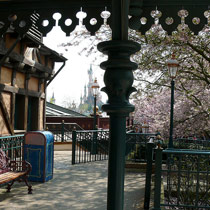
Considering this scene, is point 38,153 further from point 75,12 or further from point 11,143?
point 75,12

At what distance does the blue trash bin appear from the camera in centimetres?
855

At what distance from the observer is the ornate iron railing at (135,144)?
12053 millimetres

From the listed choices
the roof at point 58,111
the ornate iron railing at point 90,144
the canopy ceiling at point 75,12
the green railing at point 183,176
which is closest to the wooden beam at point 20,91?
the ornate iron railing at point 90,144

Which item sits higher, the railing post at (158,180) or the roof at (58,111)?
the roof at (58,111)

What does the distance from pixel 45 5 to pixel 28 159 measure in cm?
597

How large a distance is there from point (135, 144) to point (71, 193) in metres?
5.10

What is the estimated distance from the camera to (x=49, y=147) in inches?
347

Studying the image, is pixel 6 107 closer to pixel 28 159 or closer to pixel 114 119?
pixel 28 159

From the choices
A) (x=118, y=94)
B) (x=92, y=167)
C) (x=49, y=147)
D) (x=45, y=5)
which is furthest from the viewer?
(x=92, y=167)

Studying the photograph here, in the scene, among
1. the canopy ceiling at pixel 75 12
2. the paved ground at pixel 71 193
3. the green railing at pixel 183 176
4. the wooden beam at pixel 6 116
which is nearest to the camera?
the canopy ceiling at pixel 75 12

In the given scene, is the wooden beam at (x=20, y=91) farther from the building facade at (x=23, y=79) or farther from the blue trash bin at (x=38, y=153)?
the blue trash bin at (x=38, y=153)

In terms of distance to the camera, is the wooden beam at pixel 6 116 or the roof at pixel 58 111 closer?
the wooden beam at pixel 6 116

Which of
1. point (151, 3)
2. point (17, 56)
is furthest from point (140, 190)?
point (17, 56)

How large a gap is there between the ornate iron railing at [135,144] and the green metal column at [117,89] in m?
9.61
